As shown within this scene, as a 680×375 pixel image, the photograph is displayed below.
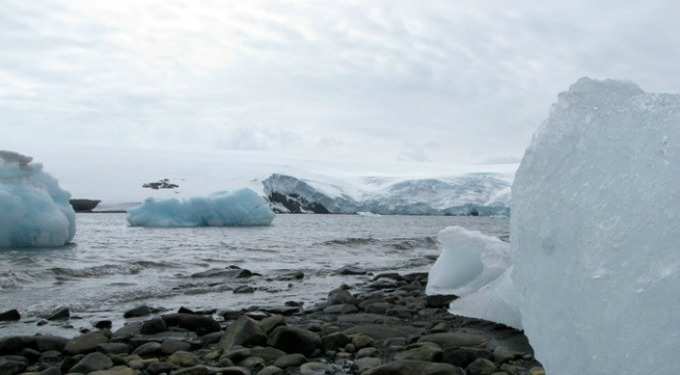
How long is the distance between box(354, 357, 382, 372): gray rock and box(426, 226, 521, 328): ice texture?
193cm

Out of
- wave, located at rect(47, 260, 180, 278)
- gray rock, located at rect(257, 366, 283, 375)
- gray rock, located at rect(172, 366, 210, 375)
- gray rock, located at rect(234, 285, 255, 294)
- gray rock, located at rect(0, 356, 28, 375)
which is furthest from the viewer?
wave, located at rect(47, 260, 180, 278)

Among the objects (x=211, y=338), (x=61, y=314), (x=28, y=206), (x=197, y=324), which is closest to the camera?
(x=211, y=338)

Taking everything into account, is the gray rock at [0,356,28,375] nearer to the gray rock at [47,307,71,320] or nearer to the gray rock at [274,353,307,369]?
the gray rock at [274,353,307,369]

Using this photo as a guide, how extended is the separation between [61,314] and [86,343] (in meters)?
2.21

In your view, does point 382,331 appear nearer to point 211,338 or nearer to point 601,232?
point 211,338

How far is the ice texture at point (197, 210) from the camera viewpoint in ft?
121

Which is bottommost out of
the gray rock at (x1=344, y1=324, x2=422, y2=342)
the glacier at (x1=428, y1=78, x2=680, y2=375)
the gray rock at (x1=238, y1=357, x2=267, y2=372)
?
the gray rock at (x1=238, y1=357, x2=267, y2=372)

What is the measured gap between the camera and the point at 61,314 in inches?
284

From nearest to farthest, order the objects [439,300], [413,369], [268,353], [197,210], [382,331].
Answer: [413,369]
[268,353]
[382,331]
[439,300]
[197,210]

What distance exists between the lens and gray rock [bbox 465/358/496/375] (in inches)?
172

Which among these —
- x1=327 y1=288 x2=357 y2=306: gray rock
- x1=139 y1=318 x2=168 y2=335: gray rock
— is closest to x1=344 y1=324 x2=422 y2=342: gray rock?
x1=139 y1=318 x2=168 y2=335: gray rock

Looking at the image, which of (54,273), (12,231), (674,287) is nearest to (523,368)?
(674,287)

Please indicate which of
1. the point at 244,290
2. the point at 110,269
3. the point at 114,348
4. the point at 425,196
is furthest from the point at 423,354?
the point at 425,196

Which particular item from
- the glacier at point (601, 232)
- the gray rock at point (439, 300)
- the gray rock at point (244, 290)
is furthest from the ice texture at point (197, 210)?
the glacier at point (601, 232)
